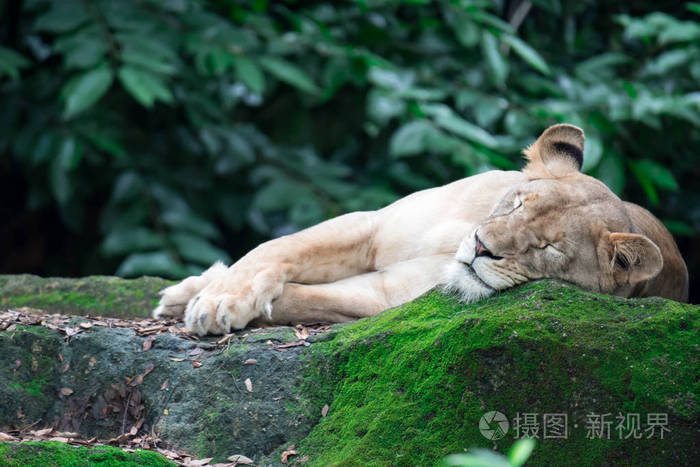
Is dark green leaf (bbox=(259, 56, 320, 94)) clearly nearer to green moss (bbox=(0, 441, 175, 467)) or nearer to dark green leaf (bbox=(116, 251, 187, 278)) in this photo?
dark green leaf (bbox=(116, 251, 187, 278))

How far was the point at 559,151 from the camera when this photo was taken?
331 centimetres

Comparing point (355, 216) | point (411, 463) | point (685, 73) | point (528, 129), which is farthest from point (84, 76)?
point (685, 73)

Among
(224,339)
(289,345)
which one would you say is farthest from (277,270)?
(289,345)

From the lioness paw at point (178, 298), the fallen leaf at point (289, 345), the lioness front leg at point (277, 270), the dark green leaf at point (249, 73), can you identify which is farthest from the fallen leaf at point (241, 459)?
the dark green leaf at point (249, 73)

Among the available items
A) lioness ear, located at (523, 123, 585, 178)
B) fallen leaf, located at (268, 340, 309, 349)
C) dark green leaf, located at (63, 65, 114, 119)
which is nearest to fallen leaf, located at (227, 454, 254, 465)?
fallen leaf, located at (268, 340, 309, 349)

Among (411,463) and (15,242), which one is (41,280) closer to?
(411,463)

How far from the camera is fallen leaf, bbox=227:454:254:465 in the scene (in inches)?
100

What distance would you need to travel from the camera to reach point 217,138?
20.1ft

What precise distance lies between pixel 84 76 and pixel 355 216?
2150 millimetres

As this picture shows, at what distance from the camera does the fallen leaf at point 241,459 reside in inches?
100

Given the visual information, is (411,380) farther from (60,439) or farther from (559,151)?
(559,151)

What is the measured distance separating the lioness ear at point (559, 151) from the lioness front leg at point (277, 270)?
2.50ft

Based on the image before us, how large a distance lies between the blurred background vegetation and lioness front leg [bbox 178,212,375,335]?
1.78 meters

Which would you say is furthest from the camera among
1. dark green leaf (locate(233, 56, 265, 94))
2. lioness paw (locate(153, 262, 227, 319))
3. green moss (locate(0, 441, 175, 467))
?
dark green leaf (locate(233, 56, 265, 94))
